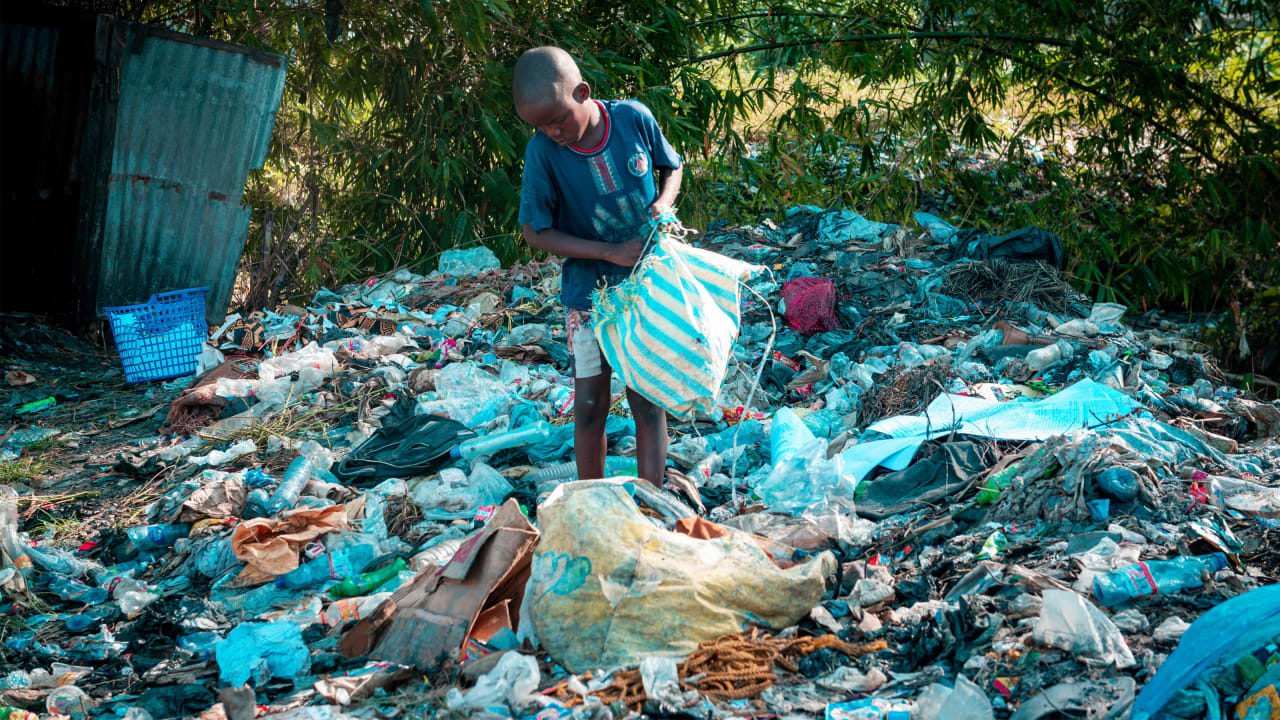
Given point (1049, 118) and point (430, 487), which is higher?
point (1049, 118)

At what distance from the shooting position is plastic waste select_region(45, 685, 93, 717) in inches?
89.0

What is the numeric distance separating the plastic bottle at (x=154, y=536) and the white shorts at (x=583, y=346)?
160cm

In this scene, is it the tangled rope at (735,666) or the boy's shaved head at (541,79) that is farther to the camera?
the boy's shaved head at (541,79)

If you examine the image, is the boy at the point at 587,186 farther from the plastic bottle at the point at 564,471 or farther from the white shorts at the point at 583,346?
the plastic bottle at the point at 564,471

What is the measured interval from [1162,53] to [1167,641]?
479 centimetres

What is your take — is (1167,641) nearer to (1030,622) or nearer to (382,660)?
(1030,622)

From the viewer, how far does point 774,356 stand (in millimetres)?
4770

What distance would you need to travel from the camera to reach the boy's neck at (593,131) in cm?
246

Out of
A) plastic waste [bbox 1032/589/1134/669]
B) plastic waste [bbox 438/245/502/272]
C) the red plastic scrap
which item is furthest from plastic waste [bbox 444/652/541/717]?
plastic waste [bbox 438/245/502/272]

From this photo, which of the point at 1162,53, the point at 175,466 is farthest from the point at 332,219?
the point at 1162,53

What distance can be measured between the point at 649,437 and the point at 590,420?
0.65 ft

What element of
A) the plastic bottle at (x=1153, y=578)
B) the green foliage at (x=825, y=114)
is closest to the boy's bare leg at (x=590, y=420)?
the plastic bottle at (x=1153, y=578)

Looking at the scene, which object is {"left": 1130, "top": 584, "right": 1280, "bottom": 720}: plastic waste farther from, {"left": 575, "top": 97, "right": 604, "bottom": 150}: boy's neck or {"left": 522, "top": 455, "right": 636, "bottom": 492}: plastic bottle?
{"left": 522, "top": 455, "right": 636, "bottom": 492}: plastic bottle

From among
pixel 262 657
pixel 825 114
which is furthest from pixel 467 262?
pixel 262 657
